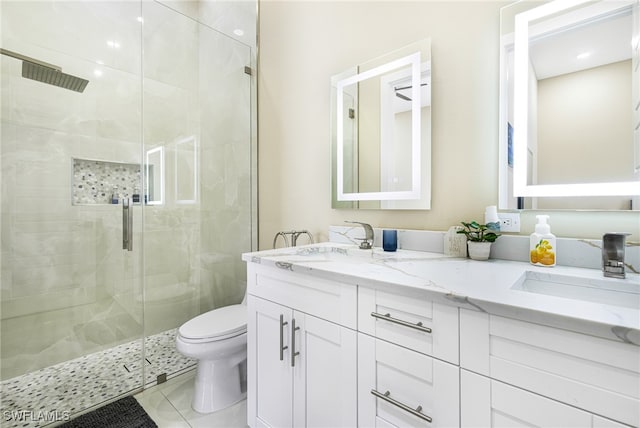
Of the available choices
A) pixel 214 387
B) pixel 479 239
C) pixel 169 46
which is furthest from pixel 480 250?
pixel 169 46

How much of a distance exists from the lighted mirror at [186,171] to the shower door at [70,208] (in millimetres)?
256

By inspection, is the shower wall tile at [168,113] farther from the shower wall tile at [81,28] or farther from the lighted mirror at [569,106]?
the lighted mirror at [569,106]

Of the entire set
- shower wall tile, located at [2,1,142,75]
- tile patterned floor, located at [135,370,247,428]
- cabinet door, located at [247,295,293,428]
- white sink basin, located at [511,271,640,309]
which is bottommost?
tile patterned floor, located at [135,370,247,428]

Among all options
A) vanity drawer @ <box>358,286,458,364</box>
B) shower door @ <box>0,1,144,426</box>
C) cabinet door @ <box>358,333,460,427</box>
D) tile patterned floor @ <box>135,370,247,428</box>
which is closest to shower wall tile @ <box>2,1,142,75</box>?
shower door @ <box>0,1,144,426</box>

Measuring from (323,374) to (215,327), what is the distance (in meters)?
0.81

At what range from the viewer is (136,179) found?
203 cm

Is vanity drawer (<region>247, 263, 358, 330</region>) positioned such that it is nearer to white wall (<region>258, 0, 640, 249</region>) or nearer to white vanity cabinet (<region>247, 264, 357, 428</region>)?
white vanity cabinet (<region>247, 264, 357, 428</region>)

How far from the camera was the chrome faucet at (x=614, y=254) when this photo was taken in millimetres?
886

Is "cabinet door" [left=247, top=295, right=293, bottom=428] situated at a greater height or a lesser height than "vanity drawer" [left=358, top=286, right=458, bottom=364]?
lesser

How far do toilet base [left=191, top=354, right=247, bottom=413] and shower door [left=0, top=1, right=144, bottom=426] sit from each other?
0.50m

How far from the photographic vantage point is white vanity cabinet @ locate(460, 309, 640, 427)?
0.54 m

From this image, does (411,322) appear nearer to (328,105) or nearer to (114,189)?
(328,105)

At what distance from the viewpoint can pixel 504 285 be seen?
79 cm

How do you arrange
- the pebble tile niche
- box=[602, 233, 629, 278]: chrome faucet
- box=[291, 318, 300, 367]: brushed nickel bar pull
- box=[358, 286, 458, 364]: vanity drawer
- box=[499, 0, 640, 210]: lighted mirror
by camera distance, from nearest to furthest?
1. box=[358, 286, 458, 364]: vanity drawer
2. box=[602, 233, 629, 278]: chrome faucet
3. box=[499, 0, 640, 210]: lighted mirror
4. box=[291, 318, 300, 367]: brushed nickel bar pull
5. the pebble tile niche
